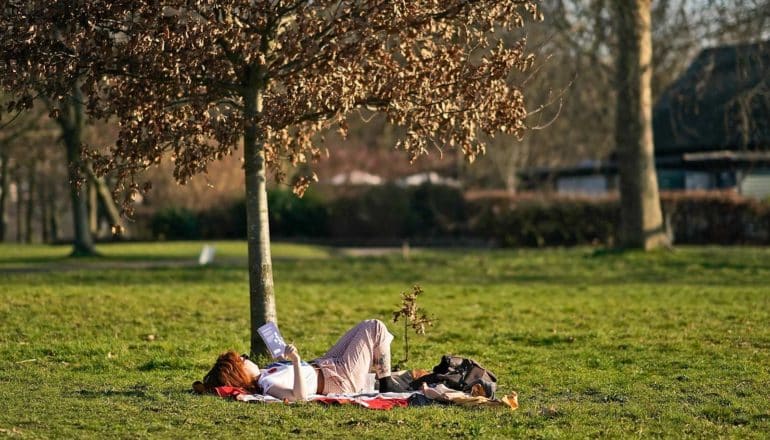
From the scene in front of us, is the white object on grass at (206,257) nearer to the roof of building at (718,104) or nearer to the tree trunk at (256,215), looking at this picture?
the roof of building at (718,104)

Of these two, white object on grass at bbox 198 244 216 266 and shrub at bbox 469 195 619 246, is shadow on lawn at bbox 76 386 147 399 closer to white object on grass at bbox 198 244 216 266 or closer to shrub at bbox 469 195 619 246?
white object on grass at bbox 198 244 216 266

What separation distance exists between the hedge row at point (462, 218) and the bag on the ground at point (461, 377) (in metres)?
25.4

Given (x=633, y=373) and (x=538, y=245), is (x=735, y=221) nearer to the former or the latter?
(x=538, y=245)

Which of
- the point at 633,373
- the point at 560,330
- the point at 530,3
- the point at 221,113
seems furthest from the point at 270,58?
the point at 560,330

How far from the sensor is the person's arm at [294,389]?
10.1m

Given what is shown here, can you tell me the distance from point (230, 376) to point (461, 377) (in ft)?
6.70

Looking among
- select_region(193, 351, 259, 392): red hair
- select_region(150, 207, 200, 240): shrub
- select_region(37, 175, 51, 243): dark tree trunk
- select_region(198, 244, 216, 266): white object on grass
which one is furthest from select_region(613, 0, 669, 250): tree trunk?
select_region(37, 175, 51, 243): dark tree trunk

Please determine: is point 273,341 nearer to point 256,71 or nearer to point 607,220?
point 256,71

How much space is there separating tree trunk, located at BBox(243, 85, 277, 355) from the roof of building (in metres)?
14.7

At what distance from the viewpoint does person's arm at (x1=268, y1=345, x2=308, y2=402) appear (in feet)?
33.1

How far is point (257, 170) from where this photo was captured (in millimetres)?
12055

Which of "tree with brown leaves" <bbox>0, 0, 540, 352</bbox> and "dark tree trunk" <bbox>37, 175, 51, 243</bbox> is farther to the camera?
"dark tree trunk" <bbox>37, 175, 51, 243</bbox>

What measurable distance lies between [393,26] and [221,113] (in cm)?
211

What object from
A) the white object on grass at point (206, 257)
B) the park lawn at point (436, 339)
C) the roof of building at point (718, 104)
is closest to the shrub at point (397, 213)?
the roof of building at point (718, 104)
